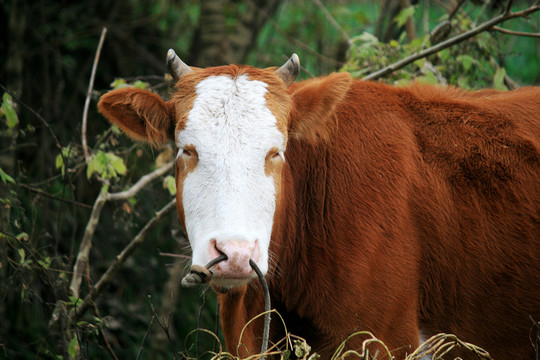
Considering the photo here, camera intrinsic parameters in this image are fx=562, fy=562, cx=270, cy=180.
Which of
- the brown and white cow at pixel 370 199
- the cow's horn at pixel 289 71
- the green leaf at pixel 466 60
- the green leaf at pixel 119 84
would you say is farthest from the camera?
the green leaf at pixel 466 60

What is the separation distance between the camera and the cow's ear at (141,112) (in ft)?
11.0

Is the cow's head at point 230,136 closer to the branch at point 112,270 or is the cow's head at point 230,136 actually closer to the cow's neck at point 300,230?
the cow's neck at point 300,230

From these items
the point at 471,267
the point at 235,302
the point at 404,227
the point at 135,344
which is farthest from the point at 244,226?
the point at 135,344

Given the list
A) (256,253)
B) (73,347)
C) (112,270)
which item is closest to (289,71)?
(256,253)

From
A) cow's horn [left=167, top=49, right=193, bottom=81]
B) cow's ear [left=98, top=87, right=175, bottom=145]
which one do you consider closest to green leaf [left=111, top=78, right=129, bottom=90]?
cow's ear [left=98, top=87, right=175, bottom=145]

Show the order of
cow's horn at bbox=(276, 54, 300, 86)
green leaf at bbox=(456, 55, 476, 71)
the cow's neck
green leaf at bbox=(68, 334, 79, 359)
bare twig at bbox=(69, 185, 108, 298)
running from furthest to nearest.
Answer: green leaf at bbox=(456, 55, 476, 71) → bare twig at bbox=(69, 185, 108, 298) → green leaf at bbox=(68, 334, 79, 359) → cow's horn at bbox=(276, 54, 300, 86) → the cow's neck

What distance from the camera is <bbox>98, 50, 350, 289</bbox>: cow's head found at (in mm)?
2795

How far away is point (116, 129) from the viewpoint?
14.5 feet

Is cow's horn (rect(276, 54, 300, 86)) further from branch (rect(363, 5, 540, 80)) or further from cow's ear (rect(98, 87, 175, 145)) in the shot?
branch (rect(363, 5, 540, 80))

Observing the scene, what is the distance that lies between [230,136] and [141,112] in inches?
28.1

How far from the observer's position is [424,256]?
345 cm

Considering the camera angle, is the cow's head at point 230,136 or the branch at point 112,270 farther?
the branch at point 112,270

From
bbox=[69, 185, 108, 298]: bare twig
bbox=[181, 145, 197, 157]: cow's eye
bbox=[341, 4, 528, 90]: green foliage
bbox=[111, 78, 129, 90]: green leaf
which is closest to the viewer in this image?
bbox=[181, 145, 197, 157]: cow's eye

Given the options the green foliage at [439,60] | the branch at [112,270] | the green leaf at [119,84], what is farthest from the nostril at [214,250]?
the green foliage at [439,60]
